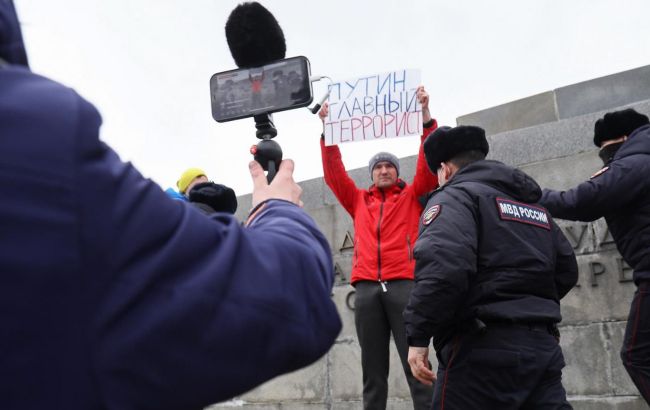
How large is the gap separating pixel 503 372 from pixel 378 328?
1782mm

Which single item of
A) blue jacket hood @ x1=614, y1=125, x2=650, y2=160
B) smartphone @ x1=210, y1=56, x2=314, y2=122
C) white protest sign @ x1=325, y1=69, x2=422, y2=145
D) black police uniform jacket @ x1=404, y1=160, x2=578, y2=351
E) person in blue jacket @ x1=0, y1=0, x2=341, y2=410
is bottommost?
black police uniform jacket @ x1=404, y1=160, x2=578, y2=351

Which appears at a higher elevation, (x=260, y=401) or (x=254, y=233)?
(x=254, y=233)

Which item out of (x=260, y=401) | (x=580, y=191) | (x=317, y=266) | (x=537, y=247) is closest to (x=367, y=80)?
(x=580, y=191)

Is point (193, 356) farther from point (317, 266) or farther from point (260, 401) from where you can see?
point (260, 401)

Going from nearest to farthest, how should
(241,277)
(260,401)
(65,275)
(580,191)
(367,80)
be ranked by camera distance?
(65,275) < (241,277) < (580,191) < (367,80) < (260,401)

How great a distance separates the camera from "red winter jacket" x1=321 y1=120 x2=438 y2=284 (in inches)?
185

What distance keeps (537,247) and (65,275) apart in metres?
2.79

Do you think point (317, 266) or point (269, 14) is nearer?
point (317, 266)

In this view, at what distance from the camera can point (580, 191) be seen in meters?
3.95

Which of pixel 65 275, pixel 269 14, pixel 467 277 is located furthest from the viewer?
pixel 467 277

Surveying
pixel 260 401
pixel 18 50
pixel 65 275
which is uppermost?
pixel 18 50

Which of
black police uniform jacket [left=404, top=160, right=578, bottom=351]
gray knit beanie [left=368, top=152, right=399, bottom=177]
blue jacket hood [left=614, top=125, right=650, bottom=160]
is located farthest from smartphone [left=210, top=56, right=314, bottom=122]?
gray knit beanie [left=368, top=152, right=399, bottom=177]

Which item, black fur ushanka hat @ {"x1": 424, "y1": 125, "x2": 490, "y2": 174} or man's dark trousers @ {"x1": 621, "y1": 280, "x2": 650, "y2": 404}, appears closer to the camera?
black fur ushanka hat @ {"x1": 424, "y1": 125, "x2": 490, "y2": 174}

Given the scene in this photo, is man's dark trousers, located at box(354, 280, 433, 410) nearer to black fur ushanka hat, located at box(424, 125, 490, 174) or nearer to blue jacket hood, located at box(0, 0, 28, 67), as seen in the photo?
black fur ushanka hat, located at box(424, 125, 490, 174)
